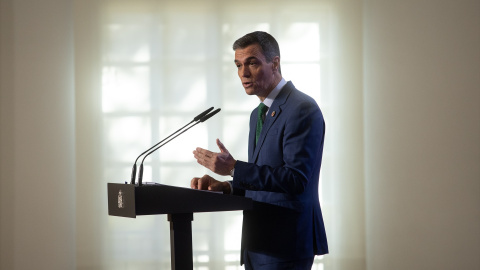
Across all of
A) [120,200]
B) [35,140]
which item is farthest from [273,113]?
[35,140]

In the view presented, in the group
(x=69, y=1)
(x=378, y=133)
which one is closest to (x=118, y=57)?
(x=69, y=1)

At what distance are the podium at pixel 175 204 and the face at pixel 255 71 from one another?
0.53m

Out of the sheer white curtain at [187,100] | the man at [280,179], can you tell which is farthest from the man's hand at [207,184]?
the sheer white curtain at [187,100]

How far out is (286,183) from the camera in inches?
96.3

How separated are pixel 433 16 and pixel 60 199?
11.6 feet

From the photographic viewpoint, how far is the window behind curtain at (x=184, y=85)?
5.57m

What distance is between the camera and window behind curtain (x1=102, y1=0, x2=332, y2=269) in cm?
557

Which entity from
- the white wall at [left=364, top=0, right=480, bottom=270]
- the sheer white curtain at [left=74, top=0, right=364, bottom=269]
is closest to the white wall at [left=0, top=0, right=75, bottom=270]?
the sheer white curtain at [left=74, top=0, right=364, bottom=269]

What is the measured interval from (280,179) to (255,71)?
548 mm

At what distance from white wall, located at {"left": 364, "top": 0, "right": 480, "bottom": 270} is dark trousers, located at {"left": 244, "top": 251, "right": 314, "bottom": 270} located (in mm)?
3115

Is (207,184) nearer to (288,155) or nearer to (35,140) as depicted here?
(288,155)

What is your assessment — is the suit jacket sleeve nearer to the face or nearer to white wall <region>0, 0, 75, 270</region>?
the face

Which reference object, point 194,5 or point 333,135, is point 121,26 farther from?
point 333,135

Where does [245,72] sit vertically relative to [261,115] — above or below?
above
